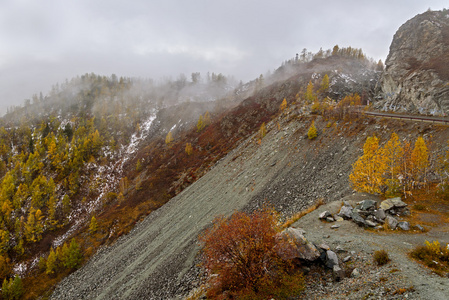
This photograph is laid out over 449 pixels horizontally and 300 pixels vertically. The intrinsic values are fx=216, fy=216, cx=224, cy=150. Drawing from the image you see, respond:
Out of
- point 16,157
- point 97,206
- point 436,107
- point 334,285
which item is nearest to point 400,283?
point 334,285

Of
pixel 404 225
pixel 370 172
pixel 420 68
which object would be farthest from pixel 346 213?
pixel 420 68

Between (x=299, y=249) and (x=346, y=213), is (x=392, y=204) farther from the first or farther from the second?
(x=299, y=249)

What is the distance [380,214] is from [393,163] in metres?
8.96

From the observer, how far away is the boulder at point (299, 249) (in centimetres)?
1315

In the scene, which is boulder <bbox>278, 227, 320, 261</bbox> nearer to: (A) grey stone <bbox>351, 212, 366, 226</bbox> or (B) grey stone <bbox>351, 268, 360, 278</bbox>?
(B) grey stone <bbox>351, 268, 360, 278</bbox>

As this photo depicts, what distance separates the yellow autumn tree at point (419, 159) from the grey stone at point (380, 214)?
336 inches

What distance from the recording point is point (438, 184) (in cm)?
2258

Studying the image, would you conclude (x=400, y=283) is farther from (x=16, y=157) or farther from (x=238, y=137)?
(x=16, y=157)

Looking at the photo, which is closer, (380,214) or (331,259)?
(331,259)

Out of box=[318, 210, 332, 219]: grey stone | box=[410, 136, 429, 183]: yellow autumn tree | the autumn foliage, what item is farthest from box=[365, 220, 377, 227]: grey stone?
box=[410, 136, 429, 183]: yellow autumn tree

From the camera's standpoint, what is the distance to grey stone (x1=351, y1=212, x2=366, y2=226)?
18719mm

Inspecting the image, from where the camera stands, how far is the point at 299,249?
13555mm

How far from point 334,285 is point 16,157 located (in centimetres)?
19501

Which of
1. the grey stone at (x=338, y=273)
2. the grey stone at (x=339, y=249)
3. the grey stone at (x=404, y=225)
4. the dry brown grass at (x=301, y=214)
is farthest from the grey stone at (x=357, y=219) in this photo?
the grey stone at (x=338, y=273)
